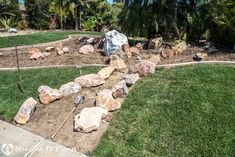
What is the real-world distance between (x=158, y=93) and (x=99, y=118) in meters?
1.36

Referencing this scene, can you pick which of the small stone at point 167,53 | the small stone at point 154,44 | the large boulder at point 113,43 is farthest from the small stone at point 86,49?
the small stone at point 167,53

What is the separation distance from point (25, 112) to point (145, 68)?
9.33ft

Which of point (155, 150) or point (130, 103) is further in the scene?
point (130, 103)

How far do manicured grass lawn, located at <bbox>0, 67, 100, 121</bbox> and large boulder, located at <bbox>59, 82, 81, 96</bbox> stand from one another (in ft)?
1.44

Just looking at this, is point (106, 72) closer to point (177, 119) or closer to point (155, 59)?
point (155, 59)

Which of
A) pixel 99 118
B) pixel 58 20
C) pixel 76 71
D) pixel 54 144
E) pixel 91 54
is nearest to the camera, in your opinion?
pixel 54 144

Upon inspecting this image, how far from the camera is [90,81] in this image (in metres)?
6.19

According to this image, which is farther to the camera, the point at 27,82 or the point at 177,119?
the point at 27,82

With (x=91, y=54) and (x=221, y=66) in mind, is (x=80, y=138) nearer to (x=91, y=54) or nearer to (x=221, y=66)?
(x=221, y=66)

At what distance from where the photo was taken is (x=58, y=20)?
19547 mm

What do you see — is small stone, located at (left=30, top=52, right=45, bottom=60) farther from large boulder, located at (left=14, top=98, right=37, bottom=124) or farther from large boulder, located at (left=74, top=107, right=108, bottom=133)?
large boulder, located at (left=74, top=107, right=108, bottom=133)

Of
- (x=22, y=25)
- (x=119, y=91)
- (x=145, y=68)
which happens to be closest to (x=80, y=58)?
(x=145, y=68)

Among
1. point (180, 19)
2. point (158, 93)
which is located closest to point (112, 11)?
point (180, 19)

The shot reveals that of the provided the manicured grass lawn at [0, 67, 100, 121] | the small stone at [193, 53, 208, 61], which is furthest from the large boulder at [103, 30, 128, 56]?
the small stone at [193, 53, 208, 61]
